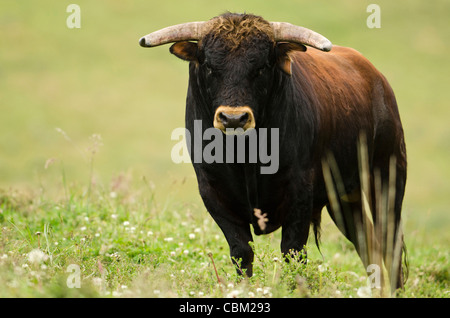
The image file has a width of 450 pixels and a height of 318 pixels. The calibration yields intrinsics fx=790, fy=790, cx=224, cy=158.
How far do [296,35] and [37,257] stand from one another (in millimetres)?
2484

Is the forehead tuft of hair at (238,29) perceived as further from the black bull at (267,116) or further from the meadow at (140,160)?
the meadow at (140,160)

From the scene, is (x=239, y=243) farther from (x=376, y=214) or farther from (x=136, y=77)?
(x=136, y=77)

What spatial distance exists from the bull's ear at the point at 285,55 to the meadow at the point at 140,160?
131cm

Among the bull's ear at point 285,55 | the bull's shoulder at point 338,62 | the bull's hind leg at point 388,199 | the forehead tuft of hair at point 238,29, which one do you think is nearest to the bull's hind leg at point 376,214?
the bull's hind leg at point 388,199

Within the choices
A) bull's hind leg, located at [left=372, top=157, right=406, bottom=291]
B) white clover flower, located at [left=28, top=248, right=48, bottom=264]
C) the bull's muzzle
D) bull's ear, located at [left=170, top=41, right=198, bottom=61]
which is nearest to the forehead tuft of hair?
bull's ear, located at [left=170, top=41, right=198, bottom=61]

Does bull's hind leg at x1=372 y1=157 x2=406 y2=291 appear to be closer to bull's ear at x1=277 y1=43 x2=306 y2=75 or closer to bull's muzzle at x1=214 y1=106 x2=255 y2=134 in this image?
bull's ear at x1=277 y1=43 x2=306 y2=75

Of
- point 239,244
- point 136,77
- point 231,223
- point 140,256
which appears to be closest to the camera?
point 239,244

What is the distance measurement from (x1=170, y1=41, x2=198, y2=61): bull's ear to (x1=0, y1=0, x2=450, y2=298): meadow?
5.11ft

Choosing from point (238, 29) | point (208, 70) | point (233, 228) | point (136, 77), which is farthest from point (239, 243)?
point (136, 77)

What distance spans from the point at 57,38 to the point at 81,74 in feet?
11.7

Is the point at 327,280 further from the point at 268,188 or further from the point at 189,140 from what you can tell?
the point at 189,140

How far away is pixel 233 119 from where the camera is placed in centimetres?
541

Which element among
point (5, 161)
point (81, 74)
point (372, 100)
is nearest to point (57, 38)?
point (81, 74)

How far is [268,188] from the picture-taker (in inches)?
241
